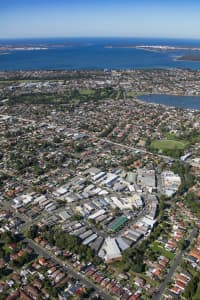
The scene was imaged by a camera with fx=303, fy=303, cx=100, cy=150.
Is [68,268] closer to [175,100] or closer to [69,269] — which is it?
[69,269]

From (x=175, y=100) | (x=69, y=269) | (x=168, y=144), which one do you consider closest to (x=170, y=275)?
(x=69, y=269)

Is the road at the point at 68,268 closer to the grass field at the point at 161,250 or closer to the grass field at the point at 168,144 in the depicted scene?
the grass field at the point at 161,250

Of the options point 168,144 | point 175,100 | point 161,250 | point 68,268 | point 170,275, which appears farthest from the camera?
point 175,100

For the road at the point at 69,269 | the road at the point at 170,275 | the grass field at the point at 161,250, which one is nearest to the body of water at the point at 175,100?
the grass field at the point at 161,250

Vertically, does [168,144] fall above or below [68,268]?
above

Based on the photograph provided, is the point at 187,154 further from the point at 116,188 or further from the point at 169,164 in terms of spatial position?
the point at 116,188
